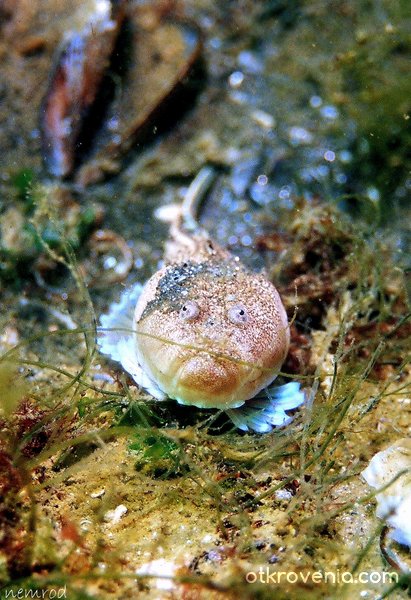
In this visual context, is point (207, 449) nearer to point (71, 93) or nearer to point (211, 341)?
point (211, 341)

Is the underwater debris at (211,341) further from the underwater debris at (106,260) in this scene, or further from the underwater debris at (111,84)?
the underwater debris at (111,84)

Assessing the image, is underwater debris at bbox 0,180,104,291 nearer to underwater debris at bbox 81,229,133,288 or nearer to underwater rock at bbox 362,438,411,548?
underwater debris at bbox 81,229,133,288

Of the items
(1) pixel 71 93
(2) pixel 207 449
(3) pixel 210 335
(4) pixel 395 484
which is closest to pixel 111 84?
(1) pixel 71 93

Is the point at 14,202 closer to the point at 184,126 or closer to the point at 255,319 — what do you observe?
the point at 184,126

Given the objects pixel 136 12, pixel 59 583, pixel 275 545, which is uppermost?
pixel 136 12

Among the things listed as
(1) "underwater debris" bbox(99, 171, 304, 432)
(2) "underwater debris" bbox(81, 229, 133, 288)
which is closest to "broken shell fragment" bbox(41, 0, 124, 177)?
(2) "underwater debris" bbox(81, 229, 133, 288)

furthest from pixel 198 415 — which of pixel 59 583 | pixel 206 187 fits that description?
pixel 206 187

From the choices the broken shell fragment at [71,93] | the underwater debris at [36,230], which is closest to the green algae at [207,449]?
the underwater debris at [36,230]
